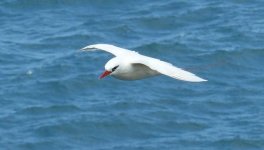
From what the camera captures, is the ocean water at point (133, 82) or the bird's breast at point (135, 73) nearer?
the bird's breast at point (135, 73)

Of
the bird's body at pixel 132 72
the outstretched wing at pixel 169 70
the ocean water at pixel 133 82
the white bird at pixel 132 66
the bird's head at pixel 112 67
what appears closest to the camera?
the outstretched wing at pixel 169 70

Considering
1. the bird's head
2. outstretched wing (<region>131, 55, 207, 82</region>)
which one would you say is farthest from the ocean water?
outstretched wing (<region>131, 55, 207, 82</region>)

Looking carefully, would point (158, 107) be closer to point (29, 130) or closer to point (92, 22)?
point (29, 130)

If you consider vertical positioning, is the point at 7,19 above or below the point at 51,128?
above

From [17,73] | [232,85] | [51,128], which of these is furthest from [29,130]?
[232,85]

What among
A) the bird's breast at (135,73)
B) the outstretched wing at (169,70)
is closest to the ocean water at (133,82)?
the bird's breast at (135,73)

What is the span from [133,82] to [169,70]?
2139cm

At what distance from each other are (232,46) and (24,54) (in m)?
8.65

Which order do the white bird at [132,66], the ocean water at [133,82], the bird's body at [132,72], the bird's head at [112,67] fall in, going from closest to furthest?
the white bird at [132,66] < the bird's head at [112,67] < the bird's body at [132,72] < the ocean water at [133,82]

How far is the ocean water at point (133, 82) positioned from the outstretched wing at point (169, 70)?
1576 cm

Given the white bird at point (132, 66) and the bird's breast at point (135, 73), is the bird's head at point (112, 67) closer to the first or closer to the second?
the white bird at point (132, 66)

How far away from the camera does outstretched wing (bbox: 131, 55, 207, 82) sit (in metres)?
20.4

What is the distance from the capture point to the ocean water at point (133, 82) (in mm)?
39719

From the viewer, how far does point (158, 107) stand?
41000mm
